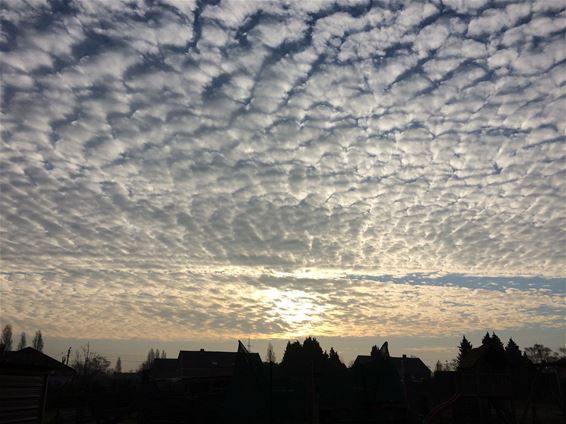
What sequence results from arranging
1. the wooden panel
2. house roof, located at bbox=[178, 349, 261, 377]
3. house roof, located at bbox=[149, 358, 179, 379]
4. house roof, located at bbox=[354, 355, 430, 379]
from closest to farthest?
the wooden panel → house roof, located at bbox=[178, 349, 261, 377] → house roof, located at bbox=[354, 355, 430, 379] → house roof, located at bbox=[149, 358, 179, 379]

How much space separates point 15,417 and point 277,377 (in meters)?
11.0

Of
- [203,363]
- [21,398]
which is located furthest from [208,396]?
[203,363]

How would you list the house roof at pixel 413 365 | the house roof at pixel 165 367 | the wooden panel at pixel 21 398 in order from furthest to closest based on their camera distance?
1. the house roof at pixel 165 367
2. the house roof at pixel 413 365
3. the wooden panel at pixel 21 398

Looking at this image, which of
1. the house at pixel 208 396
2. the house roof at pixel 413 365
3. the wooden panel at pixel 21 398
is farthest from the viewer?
the house roof at pixel 413 365

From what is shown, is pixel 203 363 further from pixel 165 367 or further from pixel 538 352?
pixel 538 352

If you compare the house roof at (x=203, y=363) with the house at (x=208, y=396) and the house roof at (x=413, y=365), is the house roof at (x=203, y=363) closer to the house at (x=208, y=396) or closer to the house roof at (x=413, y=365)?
the house roof at (x=413, y=365)

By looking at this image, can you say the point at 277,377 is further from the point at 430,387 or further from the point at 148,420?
the point at 430,387

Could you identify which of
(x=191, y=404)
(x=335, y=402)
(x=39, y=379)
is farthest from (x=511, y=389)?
(x=39, y=379)

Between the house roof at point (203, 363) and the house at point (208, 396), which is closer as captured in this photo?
the house at point (208, 396)

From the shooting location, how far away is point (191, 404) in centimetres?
2242

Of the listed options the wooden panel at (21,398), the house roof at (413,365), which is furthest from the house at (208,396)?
the house roof at (413,365)

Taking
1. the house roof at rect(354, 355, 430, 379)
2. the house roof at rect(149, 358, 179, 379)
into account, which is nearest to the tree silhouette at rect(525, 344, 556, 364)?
the house roof at rect(354, 355, 430, 379)

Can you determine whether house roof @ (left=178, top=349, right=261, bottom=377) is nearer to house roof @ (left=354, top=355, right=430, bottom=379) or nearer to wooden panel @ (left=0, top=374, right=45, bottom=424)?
house roof @ (left=354, top=355, right=430, bottom=379)

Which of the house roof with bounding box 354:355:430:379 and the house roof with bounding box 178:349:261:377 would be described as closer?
the house roof with bounding box 178:349:261:377
